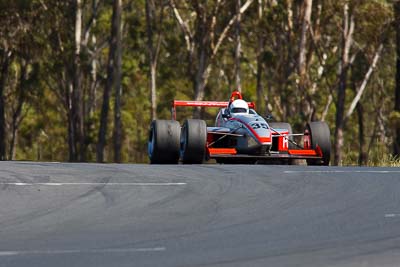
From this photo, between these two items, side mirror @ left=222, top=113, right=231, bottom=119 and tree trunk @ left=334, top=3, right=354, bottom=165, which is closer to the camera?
side mirror @ left=222, top=113, right=231, bottom=119

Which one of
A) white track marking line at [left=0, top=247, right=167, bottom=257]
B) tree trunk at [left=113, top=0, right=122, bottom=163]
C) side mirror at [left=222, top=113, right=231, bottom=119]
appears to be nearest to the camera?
white track marking line at [left=0, top=247, right=167, bottom=257]

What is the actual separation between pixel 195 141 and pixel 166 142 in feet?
2.28

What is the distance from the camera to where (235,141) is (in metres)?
20.7

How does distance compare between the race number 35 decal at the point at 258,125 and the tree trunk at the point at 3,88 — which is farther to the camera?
the tree trunk at the point at 3,88

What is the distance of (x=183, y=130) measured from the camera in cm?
2027

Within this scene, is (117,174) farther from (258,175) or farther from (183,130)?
(183,130)

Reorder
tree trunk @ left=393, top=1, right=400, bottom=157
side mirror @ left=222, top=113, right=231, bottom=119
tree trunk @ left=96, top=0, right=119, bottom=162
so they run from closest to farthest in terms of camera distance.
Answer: side mirror @ left=222, top=113, right=231, bottom=119
tree trunk @ left=393, top=1, right=400, bottom=157
tree trunk @ left=96, top=0, right=119, bottom=162

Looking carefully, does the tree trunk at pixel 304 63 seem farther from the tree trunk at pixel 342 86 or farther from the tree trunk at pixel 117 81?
the tree trunk at pixel 117 81

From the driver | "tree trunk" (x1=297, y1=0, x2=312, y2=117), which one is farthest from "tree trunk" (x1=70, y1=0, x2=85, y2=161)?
the driver

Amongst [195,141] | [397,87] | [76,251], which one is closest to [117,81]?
[397,87]

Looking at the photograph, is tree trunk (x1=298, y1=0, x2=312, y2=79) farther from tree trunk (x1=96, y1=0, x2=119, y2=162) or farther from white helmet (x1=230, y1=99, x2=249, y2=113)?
white helmet (x1=230, y1=99, x2=249, y2=113)

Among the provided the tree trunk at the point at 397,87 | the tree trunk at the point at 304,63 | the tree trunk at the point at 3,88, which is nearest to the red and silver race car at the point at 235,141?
the tree trunk at the point at 397,87

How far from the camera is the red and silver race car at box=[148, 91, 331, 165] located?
64.0 feet

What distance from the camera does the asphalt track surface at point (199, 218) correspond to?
24.9ft
